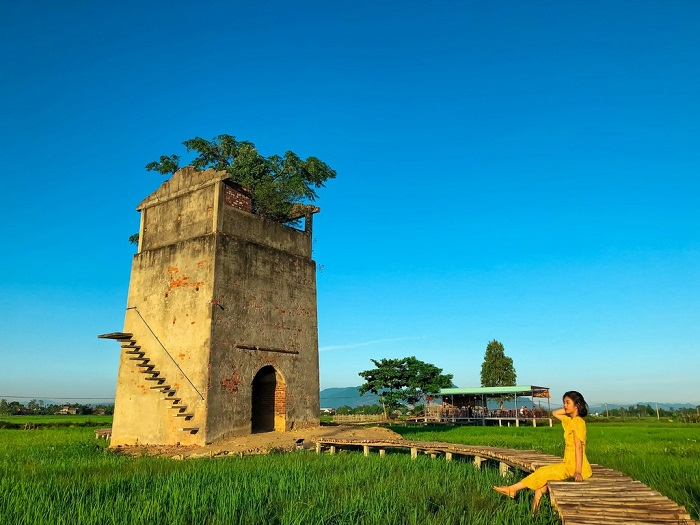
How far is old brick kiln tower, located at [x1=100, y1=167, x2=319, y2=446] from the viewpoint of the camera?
13.7 m

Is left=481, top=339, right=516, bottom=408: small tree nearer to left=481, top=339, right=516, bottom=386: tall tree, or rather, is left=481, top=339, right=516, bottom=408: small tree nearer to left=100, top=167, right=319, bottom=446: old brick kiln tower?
left=481, top=339, right=516, bottom=386: tall tree

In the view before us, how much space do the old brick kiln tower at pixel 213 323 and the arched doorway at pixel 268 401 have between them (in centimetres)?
3

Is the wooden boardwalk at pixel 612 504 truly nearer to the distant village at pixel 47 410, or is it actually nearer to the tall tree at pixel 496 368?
the tall tree at pixel 496 368

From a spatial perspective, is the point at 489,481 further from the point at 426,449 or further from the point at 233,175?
the point at 233,175

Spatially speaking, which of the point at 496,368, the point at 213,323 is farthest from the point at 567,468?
the point at 496,368

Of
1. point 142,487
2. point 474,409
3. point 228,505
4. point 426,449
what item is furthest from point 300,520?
point 474,409

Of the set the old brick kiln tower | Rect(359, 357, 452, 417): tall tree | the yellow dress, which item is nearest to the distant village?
Rect(359, 357, 452, 417): tall tree

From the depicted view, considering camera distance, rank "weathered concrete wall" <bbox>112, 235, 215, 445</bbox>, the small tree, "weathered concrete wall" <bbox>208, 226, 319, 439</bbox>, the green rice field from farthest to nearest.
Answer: the small tree
"weathered concrete wall" <bbox>208, 226, 319, 439</bbox>
"weathered concrete wall" <bbox>112, 235, 215, 445</bbox>
the green rice field

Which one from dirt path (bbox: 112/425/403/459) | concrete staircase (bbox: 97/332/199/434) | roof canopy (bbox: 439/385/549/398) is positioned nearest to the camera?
dirt path (bbox: 112/425/403/459)

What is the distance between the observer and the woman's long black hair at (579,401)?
17.8 feet

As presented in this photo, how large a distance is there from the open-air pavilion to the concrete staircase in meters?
23.2

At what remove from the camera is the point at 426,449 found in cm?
1131

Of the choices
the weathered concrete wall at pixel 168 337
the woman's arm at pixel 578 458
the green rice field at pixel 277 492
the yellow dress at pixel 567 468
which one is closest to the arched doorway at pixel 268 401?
the weathered concrete wall at pixel 168 337

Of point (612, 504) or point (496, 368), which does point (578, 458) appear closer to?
point (612, 504)
